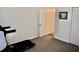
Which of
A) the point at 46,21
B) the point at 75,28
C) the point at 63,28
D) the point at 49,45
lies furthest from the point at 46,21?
the point at 75,28

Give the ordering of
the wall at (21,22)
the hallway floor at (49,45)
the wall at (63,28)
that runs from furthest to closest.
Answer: the wall at (63,28)
the hallway floor at (49,45)
the wall at (21,22)

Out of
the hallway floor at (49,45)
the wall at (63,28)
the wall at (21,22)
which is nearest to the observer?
the wall at (21,22)

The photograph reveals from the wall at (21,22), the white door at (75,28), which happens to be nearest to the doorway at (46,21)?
the wall at (21,22)

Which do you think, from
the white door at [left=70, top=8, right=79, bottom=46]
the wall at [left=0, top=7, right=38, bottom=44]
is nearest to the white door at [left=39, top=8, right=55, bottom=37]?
the wall at [left=0, top=7, right=38, bottom=44]

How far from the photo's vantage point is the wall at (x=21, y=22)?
2.12 m

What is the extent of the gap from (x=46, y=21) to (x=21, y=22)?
2.52 feet

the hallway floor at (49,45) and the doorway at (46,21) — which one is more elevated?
the doorway at (46,21)

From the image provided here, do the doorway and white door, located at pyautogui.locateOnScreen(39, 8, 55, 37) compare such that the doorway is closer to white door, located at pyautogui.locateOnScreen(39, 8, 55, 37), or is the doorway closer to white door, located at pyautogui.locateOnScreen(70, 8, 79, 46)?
white door, located at pyautogui.locateOnScreen(39, 8, 55, 37)

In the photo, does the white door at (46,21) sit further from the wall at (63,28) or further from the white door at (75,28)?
the white door at (75,28)

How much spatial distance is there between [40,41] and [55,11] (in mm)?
979

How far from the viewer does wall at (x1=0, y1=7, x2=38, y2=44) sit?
212cm
